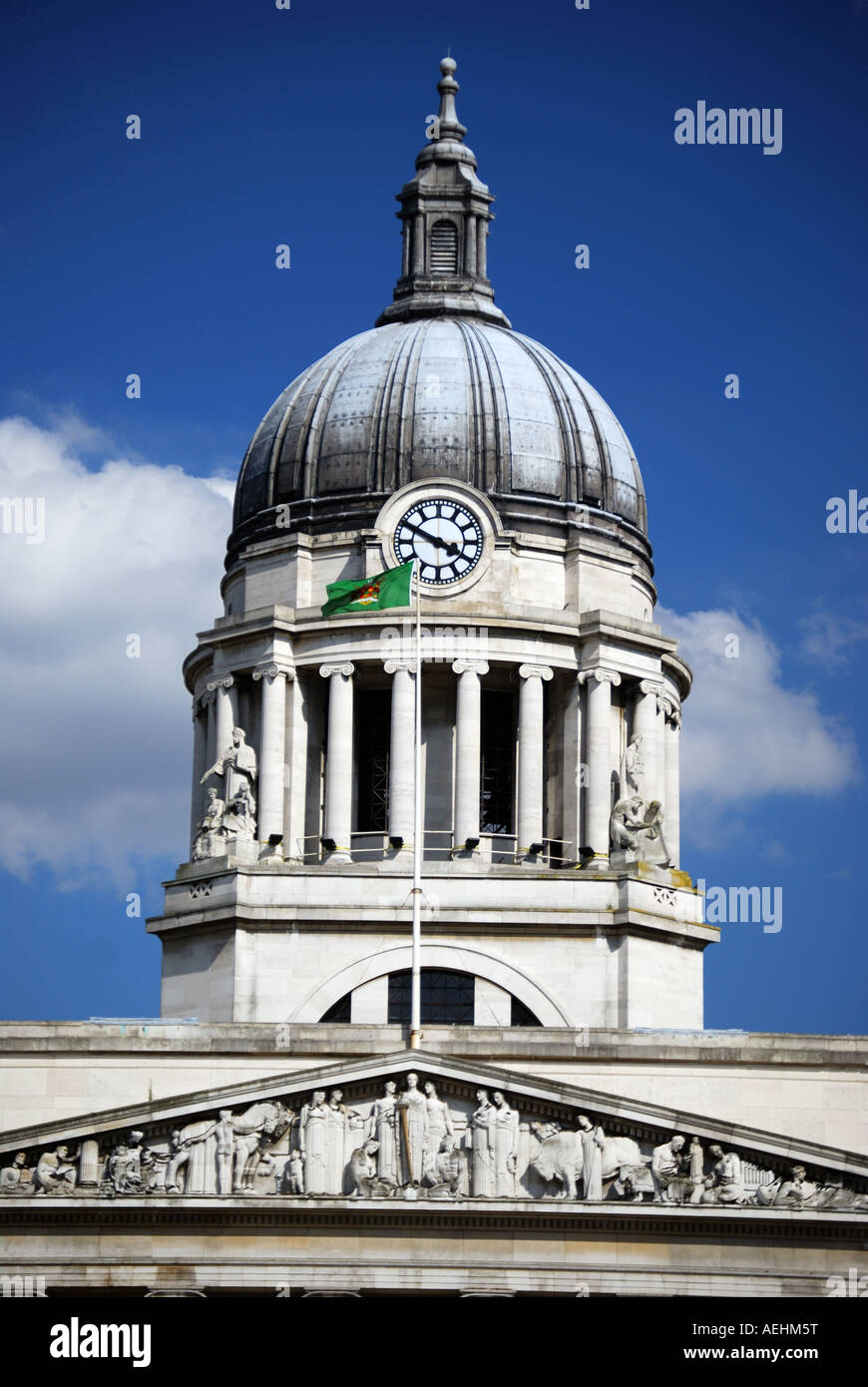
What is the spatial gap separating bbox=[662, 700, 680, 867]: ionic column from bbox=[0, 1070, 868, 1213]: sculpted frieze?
21420mm

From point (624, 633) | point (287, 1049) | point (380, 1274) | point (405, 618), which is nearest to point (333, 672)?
point (405, 618)

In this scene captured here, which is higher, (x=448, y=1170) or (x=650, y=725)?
(x=650, y=725)

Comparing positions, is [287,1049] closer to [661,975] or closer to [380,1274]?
[380,1274]

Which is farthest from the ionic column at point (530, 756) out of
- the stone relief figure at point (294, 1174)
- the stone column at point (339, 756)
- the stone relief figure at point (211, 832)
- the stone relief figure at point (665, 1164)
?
the stone relief figure at point (294, 1174)

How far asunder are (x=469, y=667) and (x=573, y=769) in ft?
13.0

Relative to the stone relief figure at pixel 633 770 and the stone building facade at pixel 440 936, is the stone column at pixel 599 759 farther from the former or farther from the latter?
the stone relief figure at pixel 633 770

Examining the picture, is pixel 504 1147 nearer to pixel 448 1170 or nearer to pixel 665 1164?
pixel 448 1170

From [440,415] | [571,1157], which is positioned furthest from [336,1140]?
[440,415]

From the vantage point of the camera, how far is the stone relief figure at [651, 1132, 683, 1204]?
65125mm

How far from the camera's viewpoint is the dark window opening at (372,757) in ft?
281

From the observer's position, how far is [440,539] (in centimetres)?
8575

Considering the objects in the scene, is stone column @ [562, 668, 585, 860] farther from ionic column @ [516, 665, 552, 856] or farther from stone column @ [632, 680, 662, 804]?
stone column @ [632, 680, 662, 804]

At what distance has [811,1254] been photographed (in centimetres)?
6456

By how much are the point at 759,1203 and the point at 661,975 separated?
592 inches
